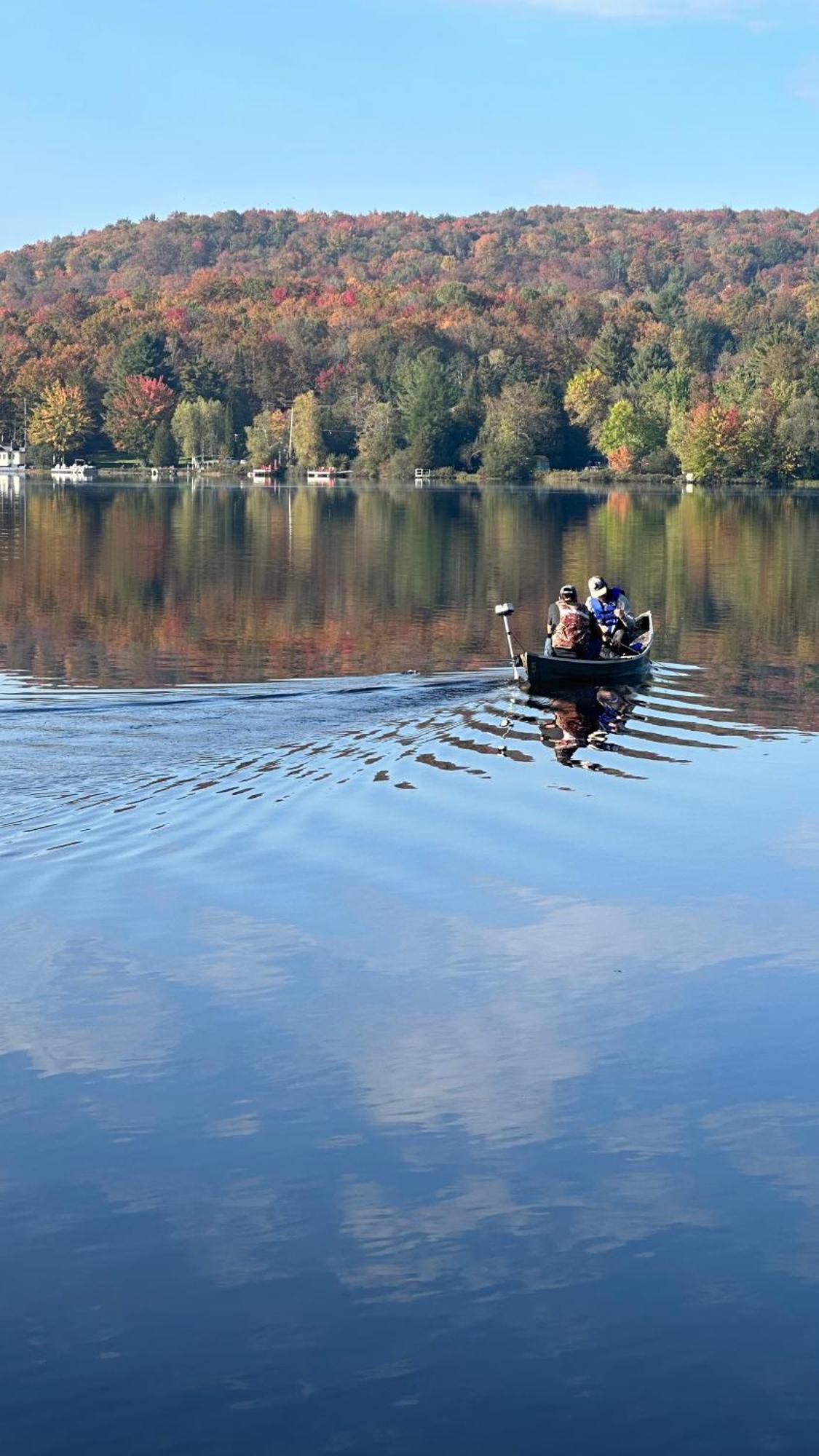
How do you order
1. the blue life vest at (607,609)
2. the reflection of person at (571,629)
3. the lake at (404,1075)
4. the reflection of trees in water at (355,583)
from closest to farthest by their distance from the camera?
1. the lake at (404,1075)
2. the reflection of person at (571,629)
3. the blue life vest at (607,609)
4. the reflection of trees in water at (355,583)

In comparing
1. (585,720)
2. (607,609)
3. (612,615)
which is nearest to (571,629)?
(585,720)

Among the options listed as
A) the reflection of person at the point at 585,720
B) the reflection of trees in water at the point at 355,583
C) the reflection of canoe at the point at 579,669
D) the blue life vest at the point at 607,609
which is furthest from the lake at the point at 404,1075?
the reflection of trees in water at the point at 355,583

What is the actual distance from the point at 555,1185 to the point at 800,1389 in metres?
2.68

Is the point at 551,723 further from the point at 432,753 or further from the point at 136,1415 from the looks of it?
the point at 136,1415

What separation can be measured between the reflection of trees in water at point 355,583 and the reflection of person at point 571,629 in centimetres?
556

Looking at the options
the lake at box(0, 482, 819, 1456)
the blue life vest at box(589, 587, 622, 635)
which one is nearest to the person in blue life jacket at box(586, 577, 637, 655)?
the blue life vest at box(589, 587, 622, 635)

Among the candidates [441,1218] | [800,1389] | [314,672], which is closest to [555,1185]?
[441,1218]

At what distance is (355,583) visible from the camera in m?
63.7

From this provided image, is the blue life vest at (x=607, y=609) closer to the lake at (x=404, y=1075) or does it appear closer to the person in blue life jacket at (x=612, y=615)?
the person in blue life jacket at (x=612, y=615)

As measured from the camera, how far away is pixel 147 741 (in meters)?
27.2

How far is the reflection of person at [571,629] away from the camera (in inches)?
1382

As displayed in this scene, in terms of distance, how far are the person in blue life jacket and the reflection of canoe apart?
45cm

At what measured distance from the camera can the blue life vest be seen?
1494 inches

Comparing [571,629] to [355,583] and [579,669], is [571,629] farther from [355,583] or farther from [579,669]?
[355,583]
